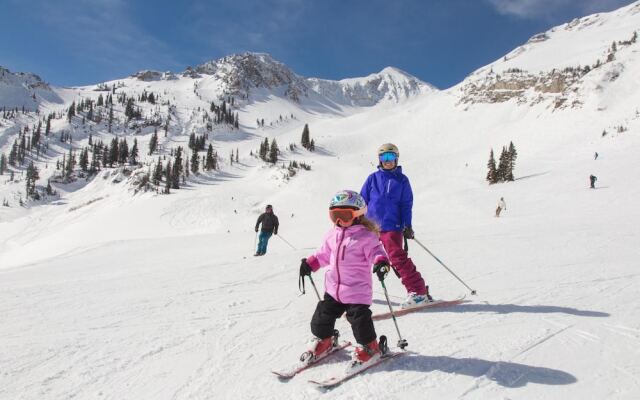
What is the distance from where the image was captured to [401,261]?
18.6 ft

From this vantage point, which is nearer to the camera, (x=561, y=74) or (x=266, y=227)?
(x=266, y=227)

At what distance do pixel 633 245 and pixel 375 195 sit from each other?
29.1 ft

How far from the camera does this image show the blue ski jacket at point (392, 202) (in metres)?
5.61

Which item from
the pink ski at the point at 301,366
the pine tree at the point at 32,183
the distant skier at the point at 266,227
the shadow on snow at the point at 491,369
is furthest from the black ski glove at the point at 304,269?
the pine tree at the point at 32,183

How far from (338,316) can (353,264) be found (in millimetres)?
558

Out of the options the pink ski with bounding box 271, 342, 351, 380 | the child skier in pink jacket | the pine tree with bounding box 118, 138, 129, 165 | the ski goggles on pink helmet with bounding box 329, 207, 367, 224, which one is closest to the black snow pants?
the child skier in pink jacket

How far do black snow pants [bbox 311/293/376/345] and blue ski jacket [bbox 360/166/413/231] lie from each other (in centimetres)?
194

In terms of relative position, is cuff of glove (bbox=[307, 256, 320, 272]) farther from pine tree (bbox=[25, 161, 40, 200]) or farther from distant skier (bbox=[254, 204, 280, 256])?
pine tree (bbox=[25, 161, 40, 200])

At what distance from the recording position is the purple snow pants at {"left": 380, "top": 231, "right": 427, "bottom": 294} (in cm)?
565

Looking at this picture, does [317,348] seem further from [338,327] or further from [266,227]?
[266,227]

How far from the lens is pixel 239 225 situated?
4459 cm

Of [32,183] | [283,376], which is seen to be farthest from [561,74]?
[32,183]

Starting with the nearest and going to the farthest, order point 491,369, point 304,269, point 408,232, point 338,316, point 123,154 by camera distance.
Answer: point 491,369 < point 338,316 < point 304,269 < point 408,232 < point 123,154

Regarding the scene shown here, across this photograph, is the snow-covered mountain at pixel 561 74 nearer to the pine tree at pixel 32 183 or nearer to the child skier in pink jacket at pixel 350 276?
the child skier in pink jacket at pixel 350 276
